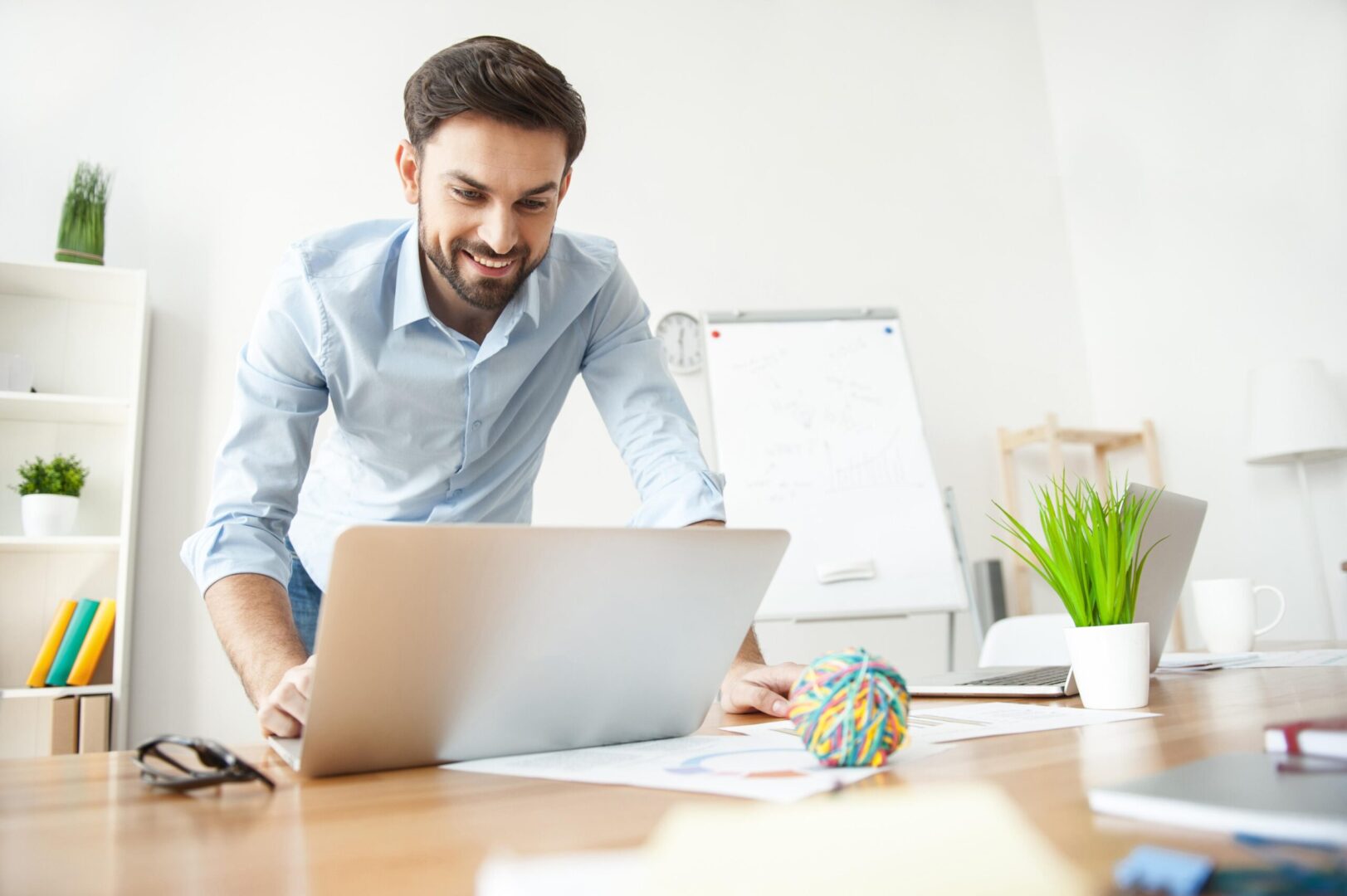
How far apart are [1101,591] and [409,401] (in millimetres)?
882

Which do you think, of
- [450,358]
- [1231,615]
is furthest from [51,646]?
[1231,615]

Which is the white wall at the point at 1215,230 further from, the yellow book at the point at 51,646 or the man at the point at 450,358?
the yellow book at the point at 51,646

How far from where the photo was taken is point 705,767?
63cm

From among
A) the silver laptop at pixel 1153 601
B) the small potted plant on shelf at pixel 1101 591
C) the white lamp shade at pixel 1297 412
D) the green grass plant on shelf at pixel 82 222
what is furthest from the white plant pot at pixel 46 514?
the white lamp shade at pixel 1297 412

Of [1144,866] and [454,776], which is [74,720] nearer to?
[454,776]

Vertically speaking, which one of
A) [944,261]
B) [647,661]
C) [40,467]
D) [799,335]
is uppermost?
[944,261]

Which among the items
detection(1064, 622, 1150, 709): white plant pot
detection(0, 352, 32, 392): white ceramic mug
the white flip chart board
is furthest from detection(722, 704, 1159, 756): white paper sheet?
detection(0, 352, 32, 392): white ceramic mug

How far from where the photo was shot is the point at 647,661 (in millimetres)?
729

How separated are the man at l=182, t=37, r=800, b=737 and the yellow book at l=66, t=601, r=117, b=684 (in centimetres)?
130

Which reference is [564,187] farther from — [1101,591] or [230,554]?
[1101,591]

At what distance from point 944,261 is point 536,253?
2.81 m

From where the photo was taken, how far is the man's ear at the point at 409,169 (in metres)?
1.33

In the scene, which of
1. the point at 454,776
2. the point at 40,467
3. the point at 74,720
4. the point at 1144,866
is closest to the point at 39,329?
the point at 40,467

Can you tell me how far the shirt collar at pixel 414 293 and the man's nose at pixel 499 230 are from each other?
0.29ft
